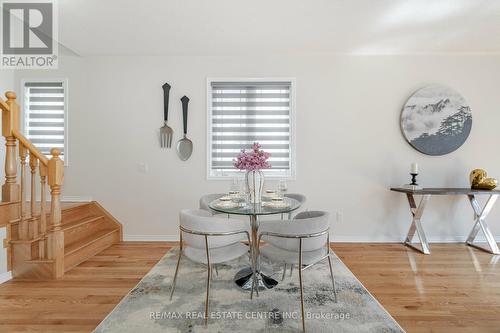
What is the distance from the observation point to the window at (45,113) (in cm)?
380

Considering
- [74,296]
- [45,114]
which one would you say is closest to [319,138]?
[74,296]

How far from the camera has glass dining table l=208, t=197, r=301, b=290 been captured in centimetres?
197

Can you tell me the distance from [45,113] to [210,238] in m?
3.68

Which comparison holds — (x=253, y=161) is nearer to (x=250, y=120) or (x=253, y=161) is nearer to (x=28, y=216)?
(x=250, y=120)

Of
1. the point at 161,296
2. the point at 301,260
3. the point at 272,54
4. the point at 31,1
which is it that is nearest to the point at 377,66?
the point at 272,54

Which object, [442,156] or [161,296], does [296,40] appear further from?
[161,296]

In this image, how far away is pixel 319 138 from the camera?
145 inches

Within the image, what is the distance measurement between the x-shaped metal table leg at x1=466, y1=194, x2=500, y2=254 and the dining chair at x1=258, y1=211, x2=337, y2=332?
2.74 m

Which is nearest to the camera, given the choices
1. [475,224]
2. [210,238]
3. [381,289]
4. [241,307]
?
[210,238]

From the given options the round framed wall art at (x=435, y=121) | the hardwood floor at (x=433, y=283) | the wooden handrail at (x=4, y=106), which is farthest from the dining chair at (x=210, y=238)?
the round framed wall art at (x=435, y=121)

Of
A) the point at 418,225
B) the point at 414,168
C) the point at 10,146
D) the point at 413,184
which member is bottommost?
the point at 418,225

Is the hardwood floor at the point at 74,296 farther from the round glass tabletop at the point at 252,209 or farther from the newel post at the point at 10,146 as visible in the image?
the round glass tabletop at the point at 252,209

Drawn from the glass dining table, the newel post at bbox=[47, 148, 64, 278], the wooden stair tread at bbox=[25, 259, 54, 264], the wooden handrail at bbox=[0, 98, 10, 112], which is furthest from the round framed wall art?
the wooden handrail at bbox=[0, 98, 10, 112]

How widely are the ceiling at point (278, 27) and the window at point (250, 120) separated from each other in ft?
1.64
